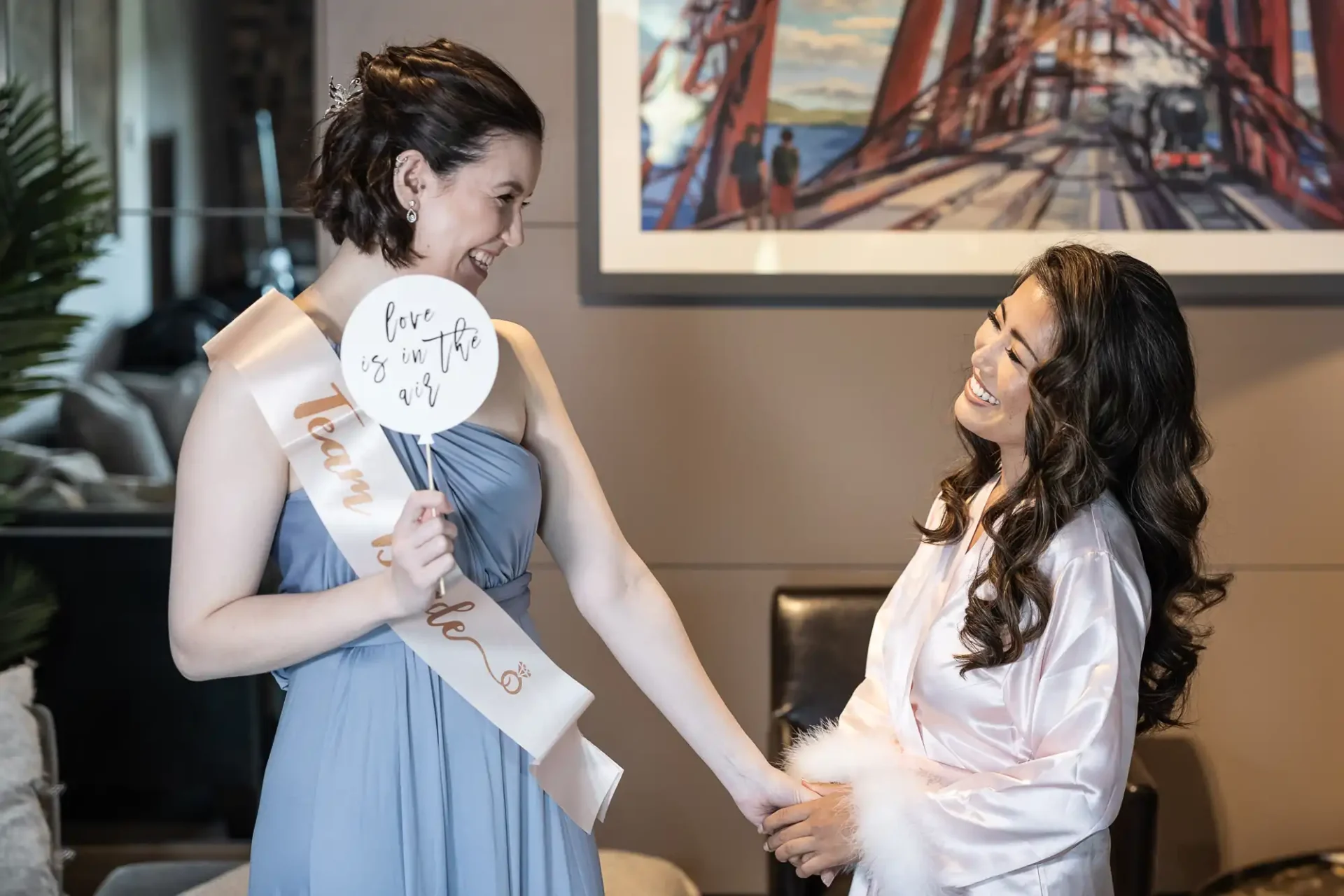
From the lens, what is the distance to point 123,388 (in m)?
2.80

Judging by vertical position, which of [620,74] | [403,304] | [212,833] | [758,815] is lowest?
[212,833]

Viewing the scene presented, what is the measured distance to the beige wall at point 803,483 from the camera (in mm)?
2668

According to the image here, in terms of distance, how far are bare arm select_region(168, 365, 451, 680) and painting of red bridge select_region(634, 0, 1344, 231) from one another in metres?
1.47

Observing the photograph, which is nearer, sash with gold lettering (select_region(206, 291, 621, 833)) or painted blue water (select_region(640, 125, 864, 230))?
sash with gold lettering (select_region(206, 291, 621, 833))

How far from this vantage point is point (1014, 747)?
1.54 meters

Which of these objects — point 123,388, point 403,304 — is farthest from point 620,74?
point 403,304

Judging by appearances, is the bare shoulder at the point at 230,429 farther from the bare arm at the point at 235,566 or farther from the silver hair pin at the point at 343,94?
the silver hair pin at the point at 343,94

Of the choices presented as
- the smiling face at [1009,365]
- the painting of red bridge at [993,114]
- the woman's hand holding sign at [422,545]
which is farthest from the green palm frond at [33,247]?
the smiling face at [1009,365]

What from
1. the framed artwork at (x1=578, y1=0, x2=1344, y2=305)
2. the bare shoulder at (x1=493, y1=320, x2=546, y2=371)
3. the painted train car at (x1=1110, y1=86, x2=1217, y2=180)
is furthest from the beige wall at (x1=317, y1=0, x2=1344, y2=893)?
the bare shoulder at (x1=493, y1=320, x2=546, y2=371)

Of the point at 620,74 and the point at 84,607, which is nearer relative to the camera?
the point at 620,74

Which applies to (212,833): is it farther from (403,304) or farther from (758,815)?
(403,304)

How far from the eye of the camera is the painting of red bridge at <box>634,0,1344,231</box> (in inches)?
101

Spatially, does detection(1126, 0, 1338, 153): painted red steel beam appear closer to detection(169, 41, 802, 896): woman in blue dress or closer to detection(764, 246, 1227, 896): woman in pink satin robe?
detection(764, 246, 1227, 896): woman in pink satin robe

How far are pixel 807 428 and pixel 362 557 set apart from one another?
1.56 m
